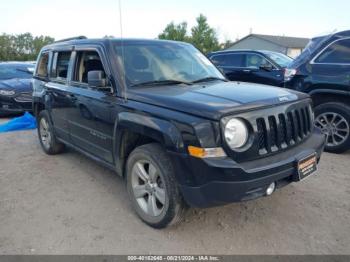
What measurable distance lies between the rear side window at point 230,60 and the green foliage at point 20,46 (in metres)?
57.3

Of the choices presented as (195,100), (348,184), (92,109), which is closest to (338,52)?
(348,184)

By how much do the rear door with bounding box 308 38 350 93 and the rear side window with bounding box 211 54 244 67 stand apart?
358 centimetres

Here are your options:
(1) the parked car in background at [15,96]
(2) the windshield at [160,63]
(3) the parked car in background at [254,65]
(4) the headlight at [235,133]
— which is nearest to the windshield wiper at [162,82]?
(2) the windshield at [160,63]

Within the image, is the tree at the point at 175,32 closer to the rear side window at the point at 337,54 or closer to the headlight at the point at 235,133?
the rear side window at the point at 337,54

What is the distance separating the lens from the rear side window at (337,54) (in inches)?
208

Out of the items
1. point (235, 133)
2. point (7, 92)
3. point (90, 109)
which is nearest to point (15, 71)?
point (7, 92)

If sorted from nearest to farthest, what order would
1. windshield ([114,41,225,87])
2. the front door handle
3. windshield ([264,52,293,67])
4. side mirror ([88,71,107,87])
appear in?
1. side mirror ([88,71,107,87])
2. windshield ([114,41,225,87])
3. the front door handle
4. windshield ([264,52,293,67])

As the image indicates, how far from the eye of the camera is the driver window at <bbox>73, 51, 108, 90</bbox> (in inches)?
156

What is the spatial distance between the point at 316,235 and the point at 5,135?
6606mm

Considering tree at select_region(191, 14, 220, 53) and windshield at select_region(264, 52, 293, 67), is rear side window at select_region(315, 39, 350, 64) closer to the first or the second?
windshield at select_region(264, 52, 293, 67)

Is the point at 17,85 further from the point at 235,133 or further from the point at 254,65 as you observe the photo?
the point at 235,133

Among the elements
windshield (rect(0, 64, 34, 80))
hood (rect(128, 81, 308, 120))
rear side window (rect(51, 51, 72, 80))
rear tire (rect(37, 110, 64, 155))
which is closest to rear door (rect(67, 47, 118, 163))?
rear side window (rect(51, 51, 72, 80))

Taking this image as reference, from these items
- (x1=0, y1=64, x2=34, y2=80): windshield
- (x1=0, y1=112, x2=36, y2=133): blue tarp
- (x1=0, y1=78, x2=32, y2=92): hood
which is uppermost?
(x1=0, y1=64, x2=34, y2=80): windshield

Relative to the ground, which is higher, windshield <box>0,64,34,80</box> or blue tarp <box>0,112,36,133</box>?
windshield <box>0,64,34,80</box>
